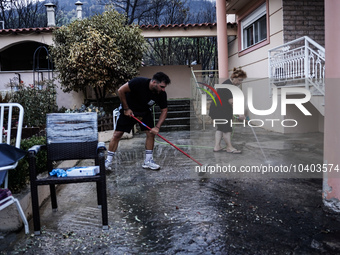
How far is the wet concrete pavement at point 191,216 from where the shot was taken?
2.52 meters

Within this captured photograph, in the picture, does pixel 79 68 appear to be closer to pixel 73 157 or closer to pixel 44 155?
pixel 44 155

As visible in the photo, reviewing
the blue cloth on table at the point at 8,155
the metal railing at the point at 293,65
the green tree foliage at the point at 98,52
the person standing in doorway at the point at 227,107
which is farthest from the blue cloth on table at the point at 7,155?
the green tree foliage at the point at 98,52

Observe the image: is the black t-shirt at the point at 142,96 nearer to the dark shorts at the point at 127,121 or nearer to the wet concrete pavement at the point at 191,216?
the dark shorts at the point at 127,121

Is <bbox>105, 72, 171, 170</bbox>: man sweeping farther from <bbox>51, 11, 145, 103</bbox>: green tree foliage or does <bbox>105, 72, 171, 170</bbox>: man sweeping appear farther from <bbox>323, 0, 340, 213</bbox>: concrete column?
<bbox>51, 11, 145, 103</bbox>: green tree foliage

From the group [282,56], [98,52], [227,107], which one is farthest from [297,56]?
[98,52]

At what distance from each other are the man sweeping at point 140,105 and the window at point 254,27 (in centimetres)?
602

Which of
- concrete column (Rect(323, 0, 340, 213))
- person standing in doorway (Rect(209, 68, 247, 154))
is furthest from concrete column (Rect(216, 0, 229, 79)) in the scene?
concrete column (Rect(323, 0, 340, 213))

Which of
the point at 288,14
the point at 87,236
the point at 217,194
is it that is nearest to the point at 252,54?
the point at 288,14

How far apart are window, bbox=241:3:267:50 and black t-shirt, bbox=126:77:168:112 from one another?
5.97m

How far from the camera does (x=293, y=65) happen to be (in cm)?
720

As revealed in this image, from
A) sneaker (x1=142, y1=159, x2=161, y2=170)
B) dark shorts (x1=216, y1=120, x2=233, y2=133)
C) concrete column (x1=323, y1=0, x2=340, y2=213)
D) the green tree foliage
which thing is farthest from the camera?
the green tree foliage

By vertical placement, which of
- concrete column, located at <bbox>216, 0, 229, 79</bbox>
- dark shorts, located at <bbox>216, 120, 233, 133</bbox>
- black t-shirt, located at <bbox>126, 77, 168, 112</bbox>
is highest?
concrete column, located at <bbox>216, 0, 229, 79</bbox>

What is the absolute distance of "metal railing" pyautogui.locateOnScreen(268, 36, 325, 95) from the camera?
6.89 metres

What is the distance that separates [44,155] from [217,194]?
93.3 inches
